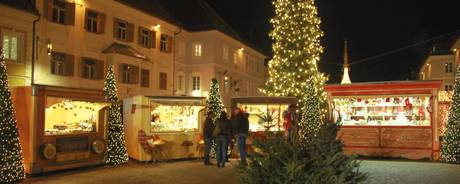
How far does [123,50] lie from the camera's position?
3000 cm

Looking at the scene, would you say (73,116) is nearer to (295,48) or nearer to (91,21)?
(91,21)

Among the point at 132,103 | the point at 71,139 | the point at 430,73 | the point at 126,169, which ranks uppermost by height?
the point at 430,73

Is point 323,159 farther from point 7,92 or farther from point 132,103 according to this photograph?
point 132,103

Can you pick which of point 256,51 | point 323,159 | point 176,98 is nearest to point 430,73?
point 256,51

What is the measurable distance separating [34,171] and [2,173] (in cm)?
142

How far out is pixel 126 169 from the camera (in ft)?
52.3

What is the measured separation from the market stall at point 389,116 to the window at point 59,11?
14.2m

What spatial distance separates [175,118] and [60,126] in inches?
186

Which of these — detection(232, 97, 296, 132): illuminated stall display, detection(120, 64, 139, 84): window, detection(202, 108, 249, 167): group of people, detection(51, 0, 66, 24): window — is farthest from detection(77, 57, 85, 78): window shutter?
detection(202, 108, 249, 167): group of people

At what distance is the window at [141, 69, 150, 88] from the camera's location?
33.1 meters

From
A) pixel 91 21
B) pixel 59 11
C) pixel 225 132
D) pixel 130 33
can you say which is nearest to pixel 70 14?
pixel 59 11

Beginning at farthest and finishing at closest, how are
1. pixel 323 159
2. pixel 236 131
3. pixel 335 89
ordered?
1. pixel 335 89
2. pixel 236 131
3. pixel 323 159

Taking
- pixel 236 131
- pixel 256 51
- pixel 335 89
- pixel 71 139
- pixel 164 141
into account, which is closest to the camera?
pixel 71 139

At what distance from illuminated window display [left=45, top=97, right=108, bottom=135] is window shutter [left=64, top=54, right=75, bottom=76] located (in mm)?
10120
